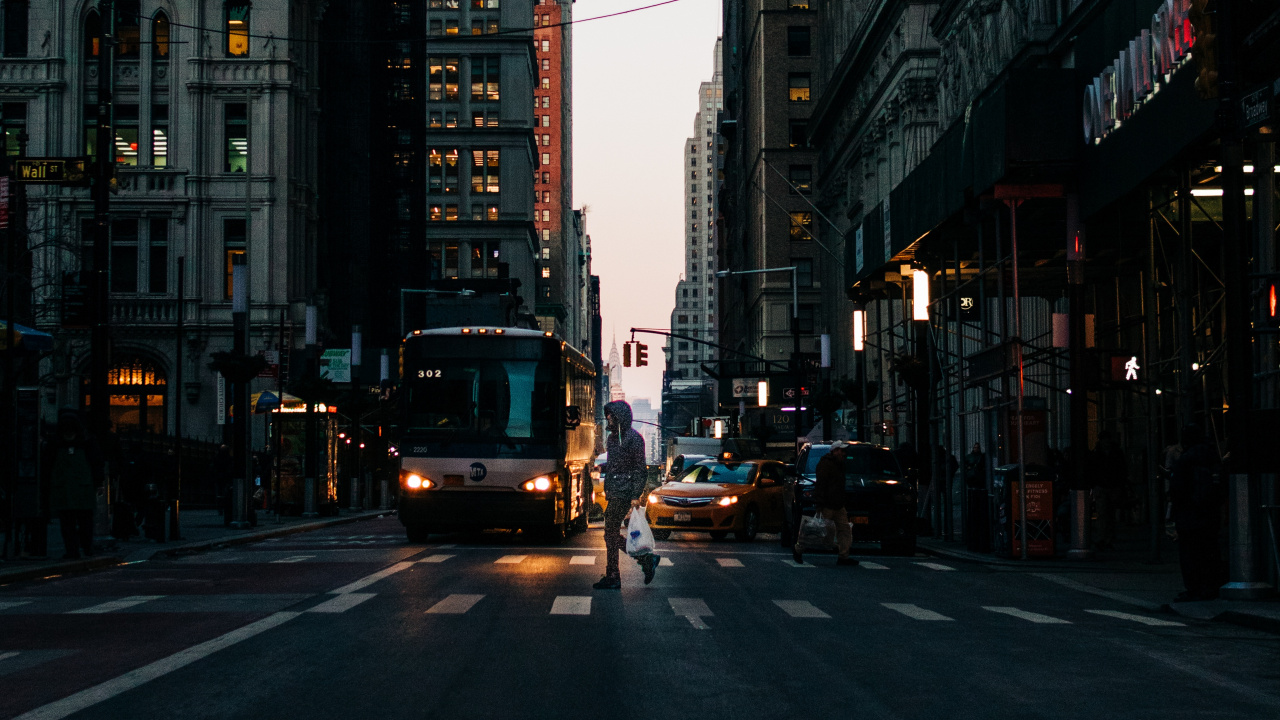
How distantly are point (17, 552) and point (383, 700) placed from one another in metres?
14.5

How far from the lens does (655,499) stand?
2853cm

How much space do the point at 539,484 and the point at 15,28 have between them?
42.3m

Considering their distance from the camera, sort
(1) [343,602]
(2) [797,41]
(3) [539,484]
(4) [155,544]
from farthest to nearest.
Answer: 1. (2) [797,41]
2. (4) [155,544]
3. (3) [539,484]
4. (1) [343,602]

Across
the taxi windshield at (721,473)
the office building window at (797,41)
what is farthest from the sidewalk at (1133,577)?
the office building window at (797,41)

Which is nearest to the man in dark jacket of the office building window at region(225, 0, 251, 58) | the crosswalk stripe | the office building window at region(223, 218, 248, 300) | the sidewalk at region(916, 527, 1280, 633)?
the sidewalk at region(916, 527, 1280, 633)

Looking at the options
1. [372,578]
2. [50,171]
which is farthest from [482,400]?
[372,578]

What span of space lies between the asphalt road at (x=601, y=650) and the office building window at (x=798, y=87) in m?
87.8

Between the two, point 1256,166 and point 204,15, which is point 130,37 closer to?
point 204,15

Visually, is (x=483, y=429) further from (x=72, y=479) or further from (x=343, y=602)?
(x=343, y=602)

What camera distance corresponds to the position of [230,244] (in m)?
59.9

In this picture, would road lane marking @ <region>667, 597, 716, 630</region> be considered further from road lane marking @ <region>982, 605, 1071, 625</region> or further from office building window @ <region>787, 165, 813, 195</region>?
office building window @ <region>787, 165, 813, 195</region>

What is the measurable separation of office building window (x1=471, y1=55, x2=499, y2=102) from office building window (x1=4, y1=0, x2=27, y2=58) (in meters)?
79.7

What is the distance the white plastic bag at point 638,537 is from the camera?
16.8 metres

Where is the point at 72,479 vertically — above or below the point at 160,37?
below
